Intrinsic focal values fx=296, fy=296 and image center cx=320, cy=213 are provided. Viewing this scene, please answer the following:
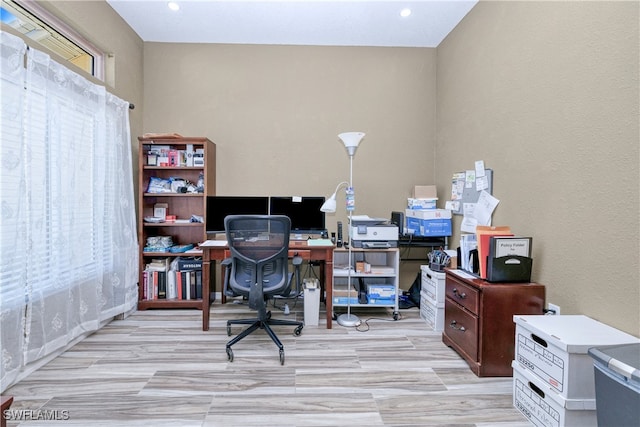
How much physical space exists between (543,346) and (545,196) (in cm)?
99

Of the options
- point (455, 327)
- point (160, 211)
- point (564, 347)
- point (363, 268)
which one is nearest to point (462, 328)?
point (455, 327)

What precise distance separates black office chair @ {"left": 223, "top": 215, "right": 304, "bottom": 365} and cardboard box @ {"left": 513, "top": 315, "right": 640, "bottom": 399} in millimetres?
1547

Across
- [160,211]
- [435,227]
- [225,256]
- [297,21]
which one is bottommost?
[225,256]

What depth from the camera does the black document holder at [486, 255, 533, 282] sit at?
198cm

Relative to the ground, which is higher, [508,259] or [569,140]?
[569,140]

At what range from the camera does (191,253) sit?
3.19 meters

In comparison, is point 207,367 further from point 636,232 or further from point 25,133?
point 636,232

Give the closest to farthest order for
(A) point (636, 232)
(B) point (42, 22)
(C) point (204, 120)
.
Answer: (A) point (636, 232) → (B) point (42, 22) → (C) point (204, 120)

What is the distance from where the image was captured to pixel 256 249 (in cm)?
228

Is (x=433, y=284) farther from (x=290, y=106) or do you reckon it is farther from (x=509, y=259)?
(x=290, y=106)

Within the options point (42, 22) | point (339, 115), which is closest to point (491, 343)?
point (339, 115)

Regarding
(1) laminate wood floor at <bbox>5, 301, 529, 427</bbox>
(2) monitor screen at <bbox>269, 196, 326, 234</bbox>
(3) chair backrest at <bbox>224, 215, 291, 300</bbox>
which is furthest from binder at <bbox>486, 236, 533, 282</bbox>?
(2) monitor screen at <bbox>269, 196, 326, 234</bbox>

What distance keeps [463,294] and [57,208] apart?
3040mm

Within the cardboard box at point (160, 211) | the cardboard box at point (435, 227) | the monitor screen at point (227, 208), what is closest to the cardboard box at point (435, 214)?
the cardboard box at point (435, 227)
